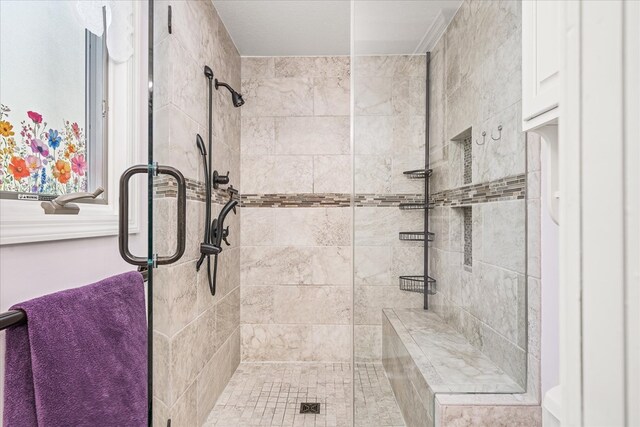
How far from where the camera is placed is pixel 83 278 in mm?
1107

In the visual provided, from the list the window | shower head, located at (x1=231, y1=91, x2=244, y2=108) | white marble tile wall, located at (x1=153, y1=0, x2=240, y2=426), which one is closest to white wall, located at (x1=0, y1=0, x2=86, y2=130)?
the window

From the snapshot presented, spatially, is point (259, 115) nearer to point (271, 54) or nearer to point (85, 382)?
point (271, 54)

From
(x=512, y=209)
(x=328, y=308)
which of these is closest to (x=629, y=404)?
(x=512, y=209)

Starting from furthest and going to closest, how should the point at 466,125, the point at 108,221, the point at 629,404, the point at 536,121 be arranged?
the point at 466,125
the point at 108,221
the point at 536,121
the point at 629,404

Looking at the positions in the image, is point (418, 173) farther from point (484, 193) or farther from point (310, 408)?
point (310, 408)

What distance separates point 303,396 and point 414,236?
4.46 feet

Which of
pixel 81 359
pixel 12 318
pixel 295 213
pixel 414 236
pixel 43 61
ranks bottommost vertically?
pixel 81 359

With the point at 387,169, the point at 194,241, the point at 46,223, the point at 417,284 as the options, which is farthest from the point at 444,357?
the point at 46,223

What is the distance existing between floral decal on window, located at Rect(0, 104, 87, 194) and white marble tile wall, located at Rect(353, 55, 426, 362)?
41.9 inches

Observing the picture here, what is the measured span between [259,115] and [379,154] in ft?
5.00

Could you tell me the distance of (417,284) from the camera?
1478 millimetres

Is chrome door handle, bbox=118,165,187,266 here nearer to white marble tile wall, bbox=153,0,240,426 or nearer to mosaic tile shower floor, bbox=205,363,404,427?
white marble tile wall, bbox=153,0,240,426

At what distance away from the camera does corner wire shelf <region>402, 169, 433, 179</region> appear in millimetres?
1467

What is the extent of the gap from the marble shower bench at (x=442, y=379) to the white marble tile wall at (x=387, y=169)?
0.22 ft
